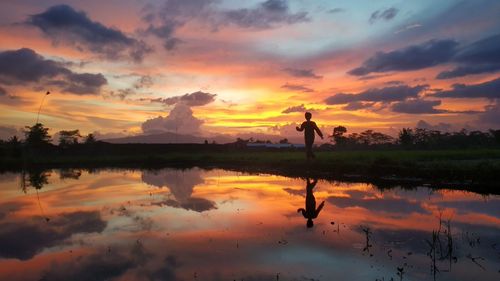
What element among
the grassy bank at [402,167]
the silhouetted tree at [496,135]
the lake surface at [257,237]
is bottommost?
the lake surface at [257,237]

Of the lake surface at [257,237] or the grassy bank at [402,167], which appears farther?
the grassy bank at [402,167]

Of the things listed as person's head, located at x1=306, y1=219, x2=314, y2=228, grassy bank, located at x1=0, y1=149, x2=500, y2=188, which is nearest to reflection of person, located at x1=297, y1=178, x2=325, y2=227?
person's head, located at x1=306, y1=219, x2=314, y2=228

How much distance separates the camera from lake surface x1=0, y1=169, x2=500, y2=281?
6.26 meters

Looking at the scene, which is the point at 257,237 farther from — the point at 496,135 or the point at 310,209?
the point at 496,135

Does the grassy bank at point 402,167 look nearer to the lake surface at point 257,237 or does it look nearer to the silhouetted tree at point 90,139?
the lake surface at point 257,237

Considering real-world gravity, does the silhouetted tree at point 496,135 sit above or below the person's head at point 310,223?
above

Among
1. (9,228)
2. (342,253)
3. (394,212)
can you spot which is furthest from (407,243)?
(9,228)

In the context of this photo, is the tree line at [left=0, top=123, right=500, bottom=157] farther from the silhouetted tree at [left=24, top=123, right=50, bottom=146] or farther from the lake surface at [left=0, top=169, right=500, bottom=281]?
the lake surface at [left=0, top=169, right=500, bottom=281]

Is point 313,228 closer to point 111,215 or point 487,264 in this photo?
point 487,264

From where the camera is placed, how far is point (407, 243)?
7594mm

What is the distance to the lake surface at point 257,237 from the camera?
20.5ft

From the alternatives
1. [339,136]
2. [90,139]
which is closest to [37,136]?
[90,139]

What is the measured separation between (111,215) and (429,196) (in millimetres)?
9843

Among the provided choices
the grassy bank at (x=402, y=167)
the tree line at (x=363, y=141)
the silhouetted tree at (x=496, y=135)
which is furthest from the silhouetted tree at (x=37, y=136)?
the silhouetted tree at (x=496, y=135)
